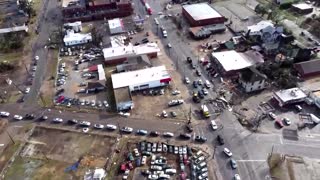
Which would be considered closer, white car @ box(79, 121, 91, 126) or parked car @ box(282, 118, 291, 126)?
parked car @ box(282, 118, 291, 126)

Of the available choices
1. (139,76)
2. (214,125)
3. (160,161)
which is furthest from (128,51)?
(160,161)

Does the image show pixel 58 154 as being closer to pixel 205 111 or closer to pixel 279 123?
pixel 205 111

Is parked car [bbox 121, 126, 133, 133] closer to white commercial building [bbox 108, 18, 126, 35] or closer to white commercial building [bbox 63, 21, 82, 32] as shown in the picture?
white commercial building [bbox 108, 18, 126, 35]

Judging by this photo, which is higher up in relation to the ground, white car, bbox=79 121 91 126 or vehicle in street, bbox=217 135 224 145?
white car, bbox=79 121 91 126

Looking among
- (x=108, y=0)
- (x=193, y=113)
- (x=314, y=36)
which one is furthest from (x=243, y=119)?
(x=108, y=0)

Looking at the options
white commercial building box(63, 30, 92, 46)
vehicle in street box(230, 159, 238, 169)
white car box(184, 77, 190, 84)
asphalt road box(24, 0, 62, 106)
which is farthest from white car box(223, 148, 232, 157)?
white commercial building box(63, 30, 92, 46)

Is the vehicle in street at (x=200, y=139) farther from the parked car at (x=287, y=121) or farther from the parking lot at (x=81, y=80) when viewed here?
the parking lot at (x=81, y=80)

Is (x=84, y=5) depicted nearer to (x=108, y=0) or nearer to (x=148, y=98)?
(x=108, y=0)
